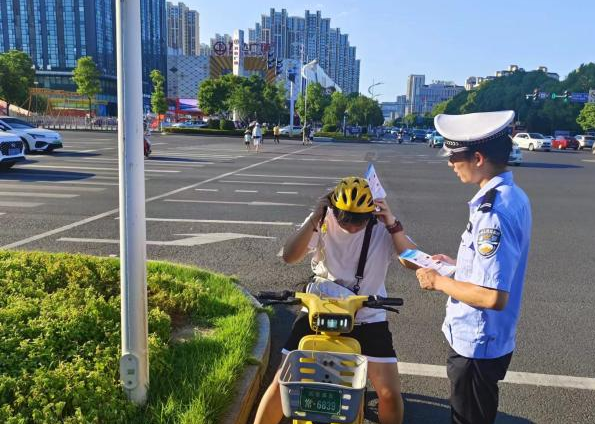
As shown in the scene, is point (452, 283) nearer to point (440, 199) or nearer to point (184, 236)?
point (184, 236)

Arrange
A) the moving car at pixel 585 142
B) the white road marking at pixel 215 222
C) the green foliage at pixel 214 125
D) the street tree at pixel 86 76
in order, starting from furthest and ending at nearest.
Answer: the street tree at pixel 86 76, the green foliage at pixel 214 125, the moving car at pixel 585 142, the white road marking at pixel 215 222

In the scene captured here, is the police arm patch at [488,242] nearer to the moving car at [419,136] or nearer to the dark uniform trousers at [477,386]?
the dark uniform trousers at [477,386]

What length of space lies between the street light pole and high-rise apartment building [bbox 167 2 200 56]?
551 ft

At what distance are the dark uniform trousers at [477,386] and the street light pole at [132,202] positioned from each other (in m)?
1.63

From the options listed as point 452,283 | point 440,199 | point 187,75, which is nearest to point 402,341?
point 452,283

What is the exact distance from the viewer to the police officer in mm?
1973

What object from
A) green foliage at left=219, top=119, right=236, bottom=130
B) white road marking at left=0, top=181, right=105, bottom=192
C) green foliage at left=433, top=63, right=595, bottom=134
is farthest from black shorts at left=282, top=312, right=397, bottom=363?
green foliage at left=433, top=63, right=595, bottom=134

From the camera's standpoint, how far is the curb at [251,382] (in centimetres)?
289

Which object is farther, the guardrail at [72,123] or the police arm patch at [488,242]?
the guardrail at [72,123]

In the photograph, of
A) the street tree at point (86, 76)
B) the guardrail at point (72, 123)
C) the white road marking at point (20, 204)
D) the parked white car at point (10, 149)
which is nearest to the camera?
the white road marking at point (20, 204)

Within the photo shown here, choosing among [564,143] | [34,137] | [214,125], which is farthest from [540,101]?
[34,137]

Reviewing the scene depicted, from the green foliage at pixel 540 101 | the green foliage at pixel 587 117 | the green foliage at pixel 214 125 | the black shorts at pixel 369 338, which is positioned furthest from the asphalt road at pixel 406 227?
the green foliage at pixel 540 101

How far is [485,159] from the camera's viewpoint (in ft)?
6.92

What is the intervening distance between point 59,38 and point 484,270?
102 meters
